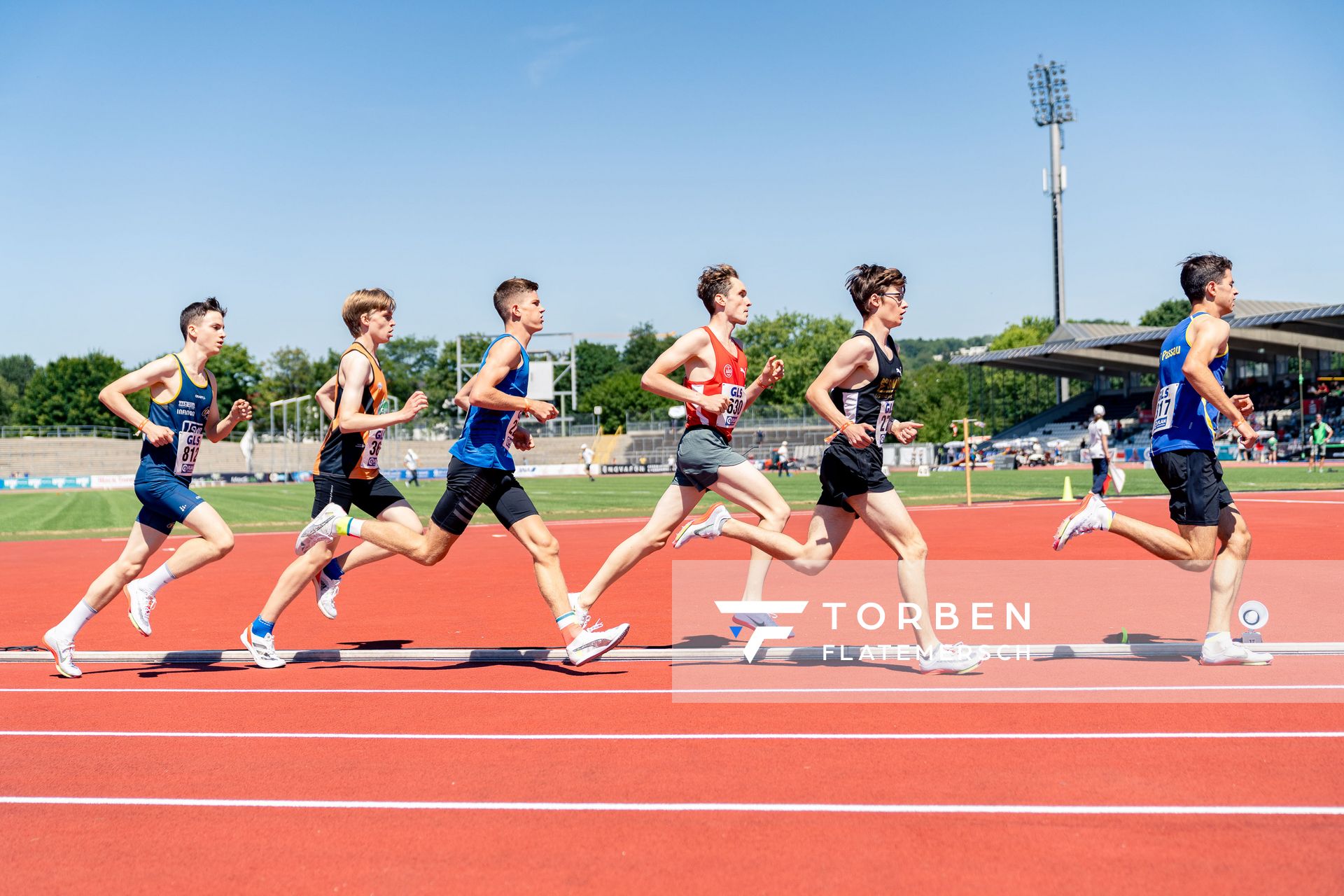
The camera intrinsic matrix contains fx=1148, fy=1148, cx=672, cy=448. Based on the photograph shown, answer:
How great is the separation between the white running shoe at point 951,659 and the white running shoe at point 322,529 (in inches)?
139

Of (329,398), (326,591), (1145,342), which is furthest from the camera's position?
(1145,342)

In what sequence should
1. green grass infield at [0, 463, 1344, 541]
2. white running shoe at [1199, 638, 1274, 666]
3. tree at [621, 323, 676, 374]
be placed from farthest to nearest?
tree at [621, 323, 676, 374]
green grass infield at [0, 463, 1344, 541]
white running shoe at [1199, 638, 1274, 666]

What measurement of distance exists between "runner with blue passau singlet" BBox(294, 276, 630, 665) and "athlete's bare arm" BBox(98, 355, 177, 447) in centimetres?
109

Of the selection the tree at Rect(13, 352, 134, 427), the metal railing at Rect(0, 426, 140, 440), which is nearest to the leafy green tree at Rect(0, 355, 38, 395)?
the tree at Rect(13, 352, 134, 427)

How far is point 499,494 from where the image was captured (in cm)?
681

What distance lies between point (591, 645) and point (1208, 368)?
3.78 metres

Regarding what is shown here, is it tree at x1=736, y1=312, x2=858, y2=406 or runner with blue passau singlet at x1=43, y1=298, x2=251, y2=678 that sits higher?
tree at x1=736, y1=312, x2=858, y2=406

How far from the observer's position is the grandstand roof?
56594mm

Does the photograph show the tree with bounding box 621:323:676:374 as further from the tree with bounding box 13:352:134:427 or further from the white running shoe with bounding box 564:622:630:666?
the white running shoe with bounding box 564:622:630:666

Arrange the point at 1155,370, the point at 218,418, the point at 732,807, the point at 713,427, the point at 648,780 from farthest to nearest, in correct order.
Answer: the point at 1155,370 → the point at 218,418 → the point at 713,427 → the point at 648,780 → the point at 732,807

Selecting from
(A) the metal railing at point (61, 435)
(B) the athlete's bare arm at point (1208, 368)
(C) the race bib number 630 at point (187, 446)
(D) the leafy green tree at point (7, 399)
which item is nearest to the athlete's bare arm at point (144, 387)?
(C) the race bib number 630 at point (187, 446)

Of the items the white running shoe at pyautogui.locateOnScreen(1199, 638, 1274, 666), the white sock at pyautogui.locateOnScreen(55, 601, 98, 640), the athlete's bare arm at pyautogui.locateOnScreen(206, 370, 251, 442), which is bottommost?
the white running shoe at pyautogui.locateOnScreen(1199, 638, 1274, 666)

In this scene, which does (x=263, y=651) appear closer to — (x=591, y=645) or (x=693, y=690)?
(x=591, y=645)

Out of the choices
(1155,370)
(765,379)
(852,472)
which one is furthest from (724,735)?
(1155,370)
